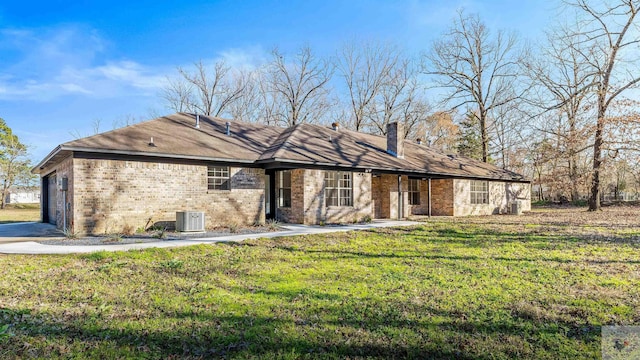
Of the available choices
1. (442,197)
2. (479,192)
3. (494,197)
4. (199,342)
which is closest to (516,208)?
(494,197)

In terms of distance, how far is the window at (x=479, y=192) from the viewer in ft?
67.4

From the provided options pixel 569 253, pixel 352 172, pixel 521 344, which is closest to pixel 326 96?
pixel 352 172

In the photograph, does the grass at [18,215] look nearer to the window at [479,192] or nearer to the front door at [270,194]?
the front door at [270,194]

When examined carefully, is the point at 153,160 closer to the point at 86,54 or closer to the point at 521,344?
the point at 86,54

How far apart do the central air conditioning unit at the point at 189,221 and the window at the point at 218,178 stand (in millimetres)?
1573

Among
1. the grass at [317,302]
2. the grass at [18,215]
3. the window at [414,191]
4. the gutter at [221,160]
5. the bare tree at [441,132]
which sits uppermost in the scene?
the bare tree at [441,132]

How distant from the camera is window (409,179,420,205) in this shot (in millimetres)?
19742

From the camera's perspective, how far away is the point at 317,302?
4871mm

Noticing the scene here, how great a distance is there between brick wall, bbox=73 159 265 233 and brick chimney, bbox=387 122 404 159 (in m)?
8.59

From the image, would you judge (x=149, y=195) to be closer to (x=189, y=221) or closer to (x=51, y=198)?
(x=189, y=221)

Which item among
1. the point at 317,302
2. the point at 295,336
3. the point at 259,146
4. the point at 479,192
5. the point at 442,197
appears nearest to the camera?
the point at 295,336

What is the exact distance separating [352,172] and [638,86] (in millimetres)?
17155

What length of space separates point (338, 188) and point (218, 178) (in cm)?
501

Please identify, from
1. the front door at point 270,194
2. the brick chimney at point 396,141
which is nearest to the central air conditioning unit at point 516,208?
the brick chimney at point 396,141
